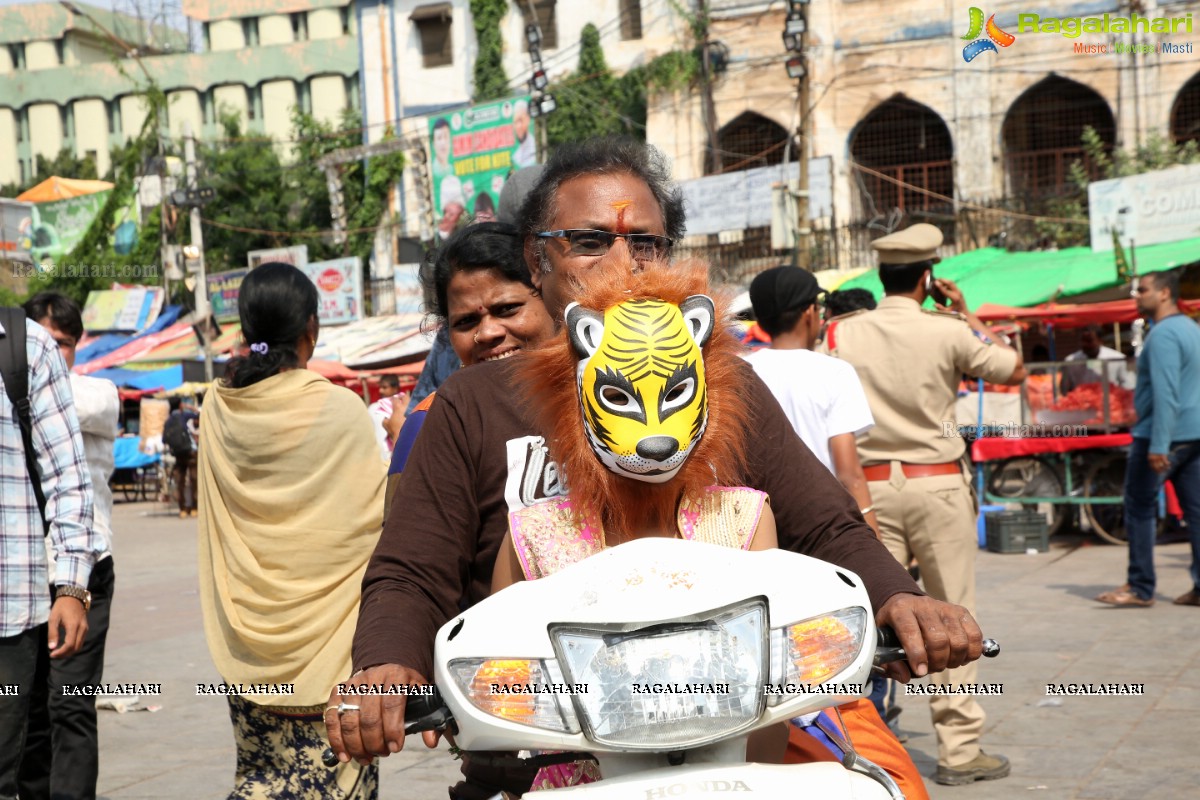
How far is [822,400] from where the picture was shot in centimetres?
484

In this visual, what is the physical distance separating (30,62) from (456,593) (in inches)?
2576

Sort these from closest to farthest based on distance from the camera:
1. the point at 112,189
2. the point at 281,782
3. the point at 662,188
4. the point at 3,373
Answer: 1. the point at 662,188
2. the point at 3,373
3. the point at 281,782
4. the point at 112,189

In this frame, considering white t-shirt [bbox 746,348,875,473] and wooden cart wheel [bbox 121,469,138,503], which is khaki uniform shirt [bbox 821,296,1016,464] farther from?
wooden cart wheel [bbox 121,469,138,503]

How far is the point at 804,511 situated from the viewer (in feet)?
7.57

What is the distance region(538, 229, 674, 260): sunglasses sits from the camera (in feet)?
8.18

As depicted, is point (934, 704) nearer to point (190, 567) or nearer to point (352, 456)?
point (352, 456)

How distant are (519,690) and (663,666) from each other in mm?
197

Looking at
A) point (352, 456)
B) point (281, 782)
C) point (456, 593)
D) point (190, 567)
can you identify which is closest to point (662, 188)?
point (456, 593)

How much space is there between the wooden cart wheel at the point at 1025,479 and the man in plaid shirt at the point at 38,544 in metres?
10.4

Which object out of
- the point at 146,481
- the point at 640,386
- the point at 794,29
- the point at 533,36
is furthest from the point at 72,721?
the point at 533,36

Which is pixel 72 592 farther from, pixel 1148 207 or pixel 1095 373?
pixel 1148 207

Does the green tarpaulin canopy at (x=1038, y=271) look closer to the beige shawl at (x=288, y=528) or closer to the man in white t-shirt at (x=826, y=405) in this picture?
the man in white t-shirt at (x=826, y=405)

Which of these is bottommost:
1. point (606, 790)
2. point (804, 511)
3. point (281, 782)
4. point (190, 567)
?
point (190, 567)

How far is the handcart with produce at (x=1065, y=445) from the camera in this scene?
479 inches
